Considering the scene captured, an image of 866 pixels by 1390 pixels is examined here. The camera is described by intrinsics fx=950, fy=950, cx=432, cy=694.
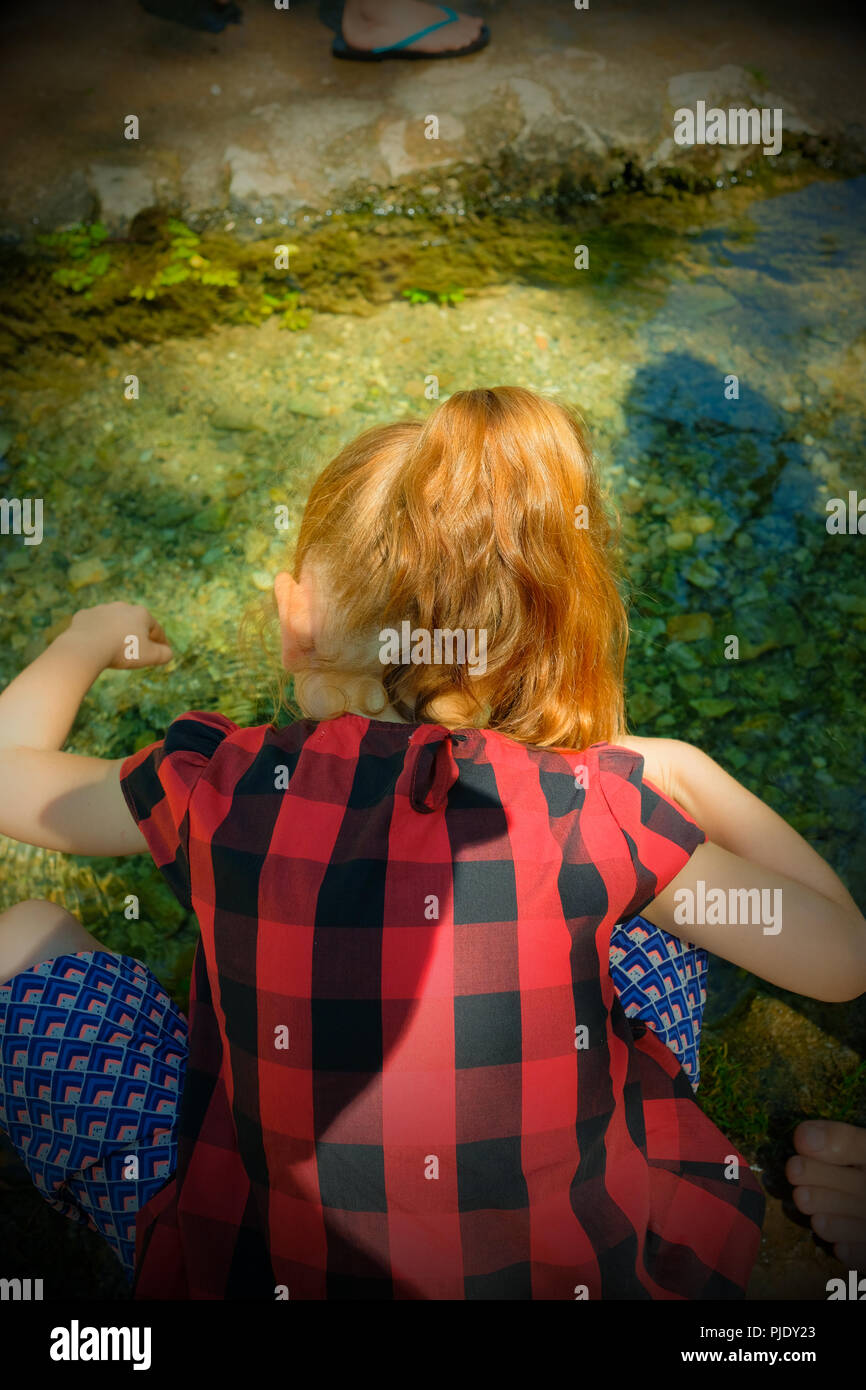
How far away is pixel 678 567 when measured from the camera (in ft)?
8.54

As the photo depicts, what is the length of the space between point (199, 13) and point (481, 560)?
154 inches

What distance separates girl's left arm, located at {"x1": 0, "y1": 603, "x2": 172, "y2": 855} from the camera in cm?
137

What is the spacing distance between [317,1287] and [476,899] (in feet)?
1.61

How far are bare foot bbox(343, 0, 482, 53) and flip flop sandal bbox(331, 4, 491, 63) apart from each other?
0.5 inches

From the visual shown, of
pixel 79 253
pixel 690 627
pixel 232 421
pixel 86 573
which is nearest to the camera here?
pixel 690 627

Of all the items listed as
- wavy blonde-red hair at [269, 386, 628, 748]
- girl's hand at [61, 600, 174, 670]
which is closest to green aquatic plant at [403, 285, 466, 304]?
girl's hand at [61, 600, 174, 670]

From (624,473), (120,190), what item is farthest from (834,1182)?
(120,190)

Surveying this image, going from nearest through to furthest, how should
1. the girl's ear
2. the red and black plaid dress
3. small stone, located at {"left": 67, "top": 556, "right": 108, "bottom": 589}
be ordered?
the red and black plaid dress < the girl's ear < small stone, located at {"left": 67, "top": 556, "right": 108, "bottom": 589}

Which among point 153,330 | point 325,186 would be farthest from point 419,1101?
point 325,186

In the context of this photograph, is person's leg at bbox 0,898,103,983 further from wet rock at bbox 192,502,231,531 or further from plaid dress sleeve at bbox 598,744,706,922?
wet rock at bbox 192,502,231,531

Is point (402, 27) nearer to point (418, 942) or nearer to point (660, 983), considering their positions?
point (660, 983)

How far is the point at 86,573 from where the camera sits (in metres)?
2.62

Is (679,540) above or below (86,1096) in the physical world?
above

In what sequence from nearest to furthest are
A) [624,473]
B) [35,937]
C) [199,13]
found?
[35,937], [624,473], [199,13]
